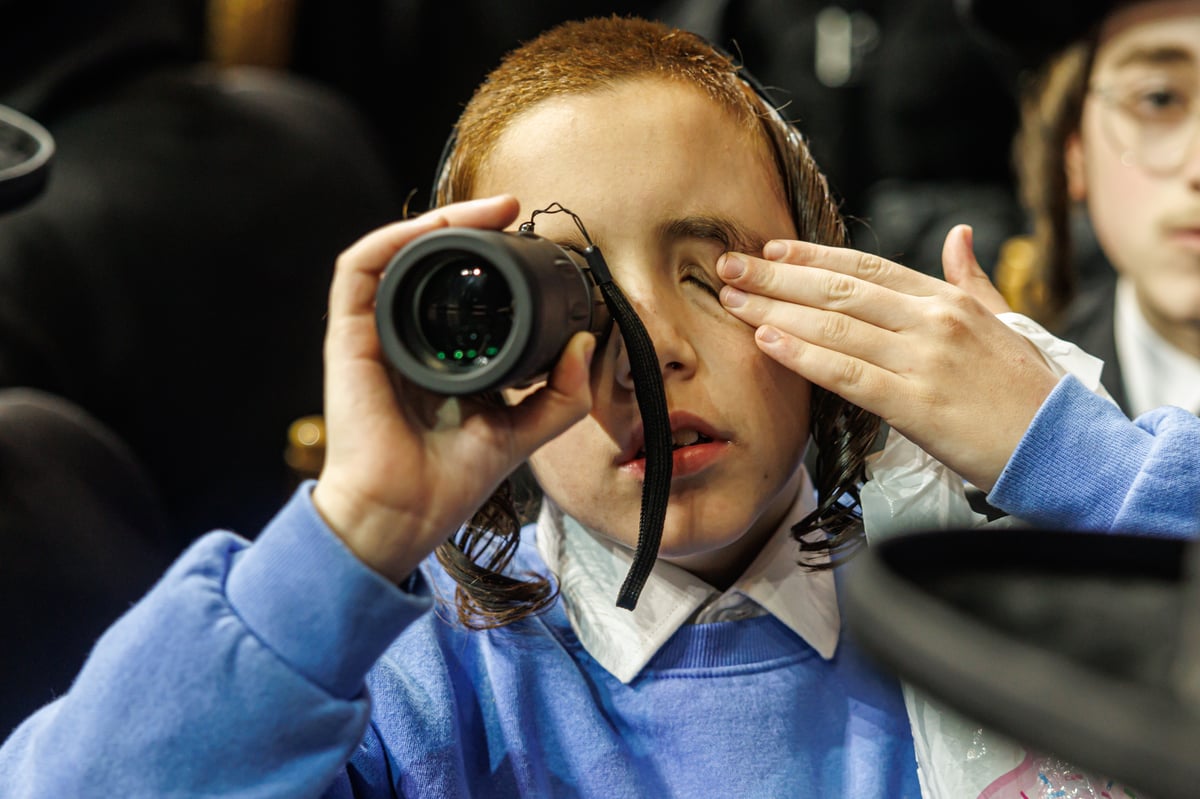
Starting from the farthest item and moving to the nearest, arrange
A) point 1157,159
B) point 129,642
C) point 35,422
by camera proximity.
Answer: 1. point 1157,159
2. point 35,422
3. point 129,642

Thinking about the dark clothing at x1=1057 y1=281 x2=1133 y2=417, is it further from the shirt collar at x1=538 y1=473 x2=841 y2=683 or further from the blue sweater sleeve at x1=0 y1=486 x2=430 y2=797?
the blue sweater sleeve at x1=0 y1=486 x2=430 y2=797

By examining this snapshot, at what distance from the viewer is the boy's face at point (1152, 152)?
1.39 metres

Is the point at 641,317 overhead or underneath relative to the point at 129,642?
overhead

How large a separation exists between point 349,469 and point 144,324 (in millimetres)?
925

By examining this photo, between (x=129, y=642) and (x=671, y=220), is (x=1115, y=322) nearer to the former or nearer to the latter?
(x=671, y=220)

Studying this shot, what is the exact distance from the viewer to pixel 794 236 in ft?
2.97

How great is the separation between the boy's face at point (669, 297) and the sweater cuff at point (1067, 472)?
5.6 inches

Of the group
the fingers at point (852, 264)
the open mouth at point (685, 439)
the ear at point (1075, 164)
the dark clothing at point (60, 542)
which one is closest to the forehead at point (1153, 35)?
the ear at point (1075, 164)

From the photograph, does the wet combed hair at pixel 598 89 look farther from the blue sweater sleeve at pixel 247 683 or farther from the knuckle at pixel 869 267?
the blue sweater sleeve at pixel 247 683

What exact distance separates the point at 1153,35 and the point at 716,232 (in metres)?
0.86

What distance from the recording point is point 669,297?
804 millimetres

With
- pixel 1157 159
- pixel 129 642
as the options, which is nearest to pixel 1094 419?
pixel 129 642

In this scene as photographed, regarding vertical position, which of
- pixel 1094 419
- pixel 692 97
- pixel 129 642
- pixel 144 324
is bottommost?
pixel 144 324

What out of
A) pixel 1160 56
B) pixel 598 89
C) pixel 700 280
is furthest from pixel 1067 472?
pixel 1160 56
